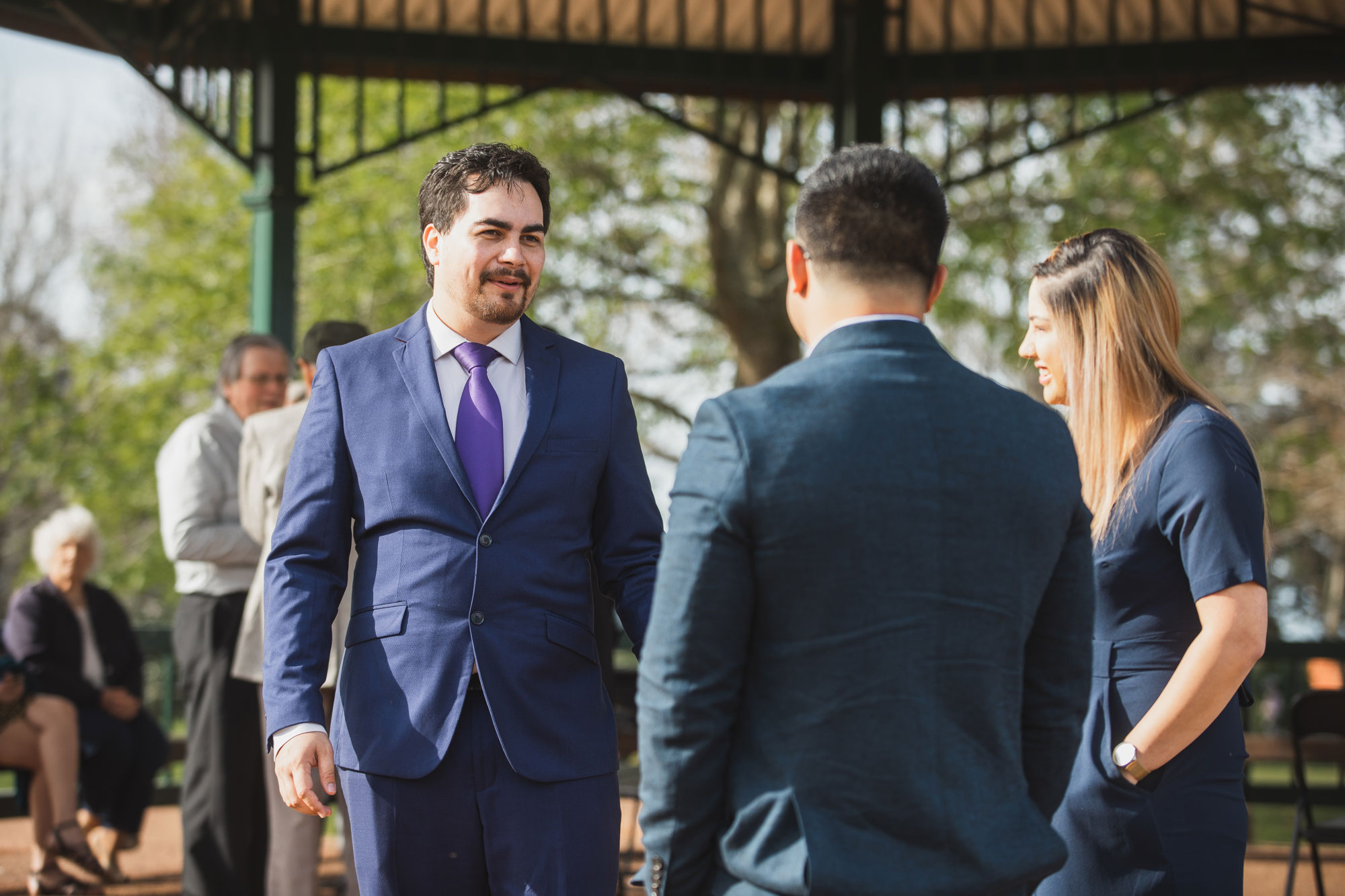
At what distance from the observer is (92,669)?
6.93 meters

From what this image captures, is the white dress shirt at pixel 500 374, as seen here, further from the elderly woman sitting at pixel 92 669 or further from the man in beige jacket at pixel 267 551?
the elderly woman sitting at pixel 92 669

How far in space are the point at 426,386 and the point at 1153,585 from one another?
148cm

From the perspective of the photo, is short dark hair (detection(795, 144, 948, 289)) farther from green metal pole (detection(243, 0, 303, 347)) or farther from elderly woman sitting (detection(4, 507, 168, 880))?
elderly woman sitting (detection(4, 507, 168, 880))

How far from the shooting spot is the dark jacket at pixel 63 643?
662cm

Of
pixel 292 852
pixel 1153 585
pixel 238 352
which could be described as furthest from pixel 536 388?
pixel 238 352

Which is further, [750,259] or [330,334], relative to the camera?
[750,259]

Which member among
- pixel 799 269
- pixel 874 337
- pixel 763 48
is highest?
pixel 763 48

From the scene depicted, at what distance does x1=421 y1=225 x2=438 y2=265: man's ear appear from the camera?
282cm

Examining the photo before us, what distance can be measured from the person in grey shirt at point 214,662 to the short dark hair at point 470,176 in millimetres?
2598

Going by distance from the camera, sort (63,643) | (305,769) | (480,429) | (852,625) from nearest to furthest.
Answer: (852,625) < (305,769) < (480,429) < (63,643)

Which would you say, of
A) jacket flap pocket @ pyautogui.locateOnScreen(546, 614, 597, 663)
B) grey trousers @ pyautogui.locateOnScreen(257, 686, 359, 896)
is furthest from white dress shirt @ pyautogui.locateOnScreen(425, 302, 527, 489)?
grey trousers @ pyautogui.locateOnScreen(257, 686, 359, 896)

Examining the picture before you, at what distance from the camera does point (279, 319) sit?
20.7ft

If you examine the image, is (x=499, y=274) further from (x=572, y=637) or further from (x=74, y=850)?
(x=74, y=850)

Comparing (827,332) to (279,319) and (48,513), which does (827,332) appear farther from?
(48,513)
